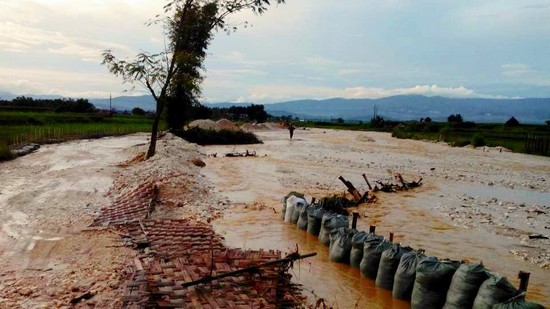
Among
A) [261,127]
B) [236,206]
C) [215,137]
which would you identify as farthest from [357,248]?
[261,127]

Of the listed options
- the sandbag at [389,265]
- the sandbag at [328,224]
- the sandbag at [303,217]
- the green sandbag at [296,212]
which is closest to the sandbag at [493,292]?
the sandbag at [389,265]

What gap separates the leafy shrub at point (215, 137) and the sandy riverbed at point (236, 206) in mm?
10089

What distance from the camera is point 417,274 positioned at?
23.6 ft

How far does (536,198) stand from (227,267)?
16073 millimetres

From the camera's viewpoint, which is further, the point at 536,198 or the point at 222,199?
the point at 536,198

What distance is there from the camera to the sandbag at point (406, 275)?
7527mm

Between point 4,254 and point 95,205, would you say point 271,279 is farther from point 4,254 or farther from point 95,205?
point 95,205

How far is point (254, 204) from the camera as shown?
1485 centimetres

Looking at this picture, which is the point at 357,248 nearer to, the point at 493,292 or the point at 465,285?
the point at 465,285

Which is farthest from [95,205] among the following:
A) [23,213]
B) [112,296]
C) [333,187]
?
[333,187]

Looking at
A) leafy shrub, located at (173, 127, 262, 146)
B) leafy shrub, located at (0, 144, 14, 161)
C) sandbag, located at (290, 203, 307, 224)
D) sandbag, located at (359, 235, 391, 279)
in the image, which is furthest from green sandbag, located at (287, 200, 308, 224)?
leafy shrub, located at (173, 127, 262, 146)

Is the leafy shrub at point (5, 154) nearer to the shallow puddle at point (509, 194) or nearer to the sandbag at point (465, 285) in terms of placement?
the shallow puddle at point (509, 194)

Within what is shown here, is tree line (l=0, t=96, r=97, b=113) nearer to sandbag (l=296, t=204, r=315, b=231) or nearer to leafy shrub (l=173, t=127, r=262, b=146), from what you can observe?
leafy shrub (l=173, t=127, r=262, b=146)

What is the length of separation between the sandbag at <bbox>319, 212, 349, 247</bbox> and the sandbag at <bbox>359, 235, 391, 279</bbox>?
5.04 feet
